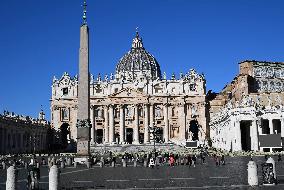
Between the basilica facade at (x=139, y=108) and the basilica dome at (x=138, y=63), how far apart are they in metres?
12.9

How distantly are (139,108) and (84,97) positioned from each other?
52.6m

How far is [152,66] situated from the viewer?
9769 centimetres

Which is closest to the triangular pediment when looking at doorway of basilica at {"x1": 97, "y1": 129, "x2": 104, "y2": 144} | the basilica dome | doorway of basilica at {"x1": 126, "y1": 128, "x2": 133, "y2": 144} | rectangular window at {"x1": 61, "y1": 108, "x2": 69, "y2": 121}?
doorway of basilica at {"x1": 126, "y1": 128, "x2": 133, "y2": 144}

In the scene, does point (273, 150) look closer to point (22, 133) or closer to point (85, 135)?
point (85, 135)

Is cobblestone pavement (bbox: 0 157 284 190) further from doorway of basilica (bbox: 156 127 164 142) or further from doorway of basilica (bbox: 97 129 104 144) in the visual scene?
doorway of basilica (bbox: 97 129 104 144)

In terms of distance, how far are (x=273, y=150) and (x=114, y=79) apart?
3863cm

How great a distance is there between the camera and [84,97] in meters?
27.1

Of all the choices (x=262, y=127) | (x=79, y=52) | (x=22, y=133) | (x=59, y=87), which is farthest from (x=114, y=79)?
(x=79, y=52)

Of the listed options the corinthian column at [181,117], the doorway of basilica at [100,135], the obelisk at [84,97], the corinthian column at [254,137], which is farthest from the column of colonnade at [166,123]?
the obelisk at [84,97]

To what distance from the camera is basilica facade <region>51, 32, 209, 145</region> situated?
79.1 metres

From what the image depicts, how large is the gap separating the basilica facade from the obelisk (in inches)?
1959

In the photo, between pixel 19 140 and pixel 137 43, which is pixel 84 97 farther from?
pixel 137 43

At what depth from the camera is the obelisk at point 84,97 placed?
26875 mm

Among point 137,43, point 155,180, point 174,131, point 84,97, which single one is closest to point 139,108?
point 174,131
